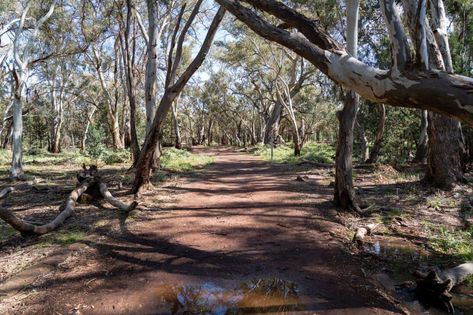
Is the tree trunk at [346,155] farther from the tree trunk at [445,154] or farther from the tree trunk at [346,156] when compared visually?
the tree trunk at [445,154]

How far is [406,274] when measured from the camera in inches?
180

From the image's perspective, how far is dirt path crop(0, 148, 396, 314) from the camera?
12.8 ft

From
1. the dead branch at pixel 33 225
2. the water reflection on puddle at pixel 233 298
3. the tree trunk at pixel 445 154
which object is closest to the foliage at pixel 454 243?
the water reflection on puddle at pixel 233 298

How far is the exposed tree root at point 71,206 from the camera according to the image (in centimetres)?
540

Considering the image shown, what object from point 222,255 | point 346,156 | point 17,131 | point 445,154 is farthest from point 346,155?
point 17,131

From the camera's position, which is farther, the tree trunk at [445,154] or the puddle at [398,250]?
the tree trunk at [445,154]

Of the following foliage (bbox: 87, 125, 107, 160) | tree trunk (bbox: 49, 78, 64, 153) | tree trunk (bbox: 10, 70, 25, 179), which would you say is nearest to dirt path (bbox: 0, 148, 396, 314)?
tree trunk (bbox: 10, 70, 25, 179)

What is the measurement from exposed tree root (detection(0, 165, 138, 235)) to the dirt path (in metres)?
0.86

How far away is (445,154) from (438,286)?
596 centimetres

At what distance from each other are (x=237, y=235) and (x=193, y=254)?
1.08 metres

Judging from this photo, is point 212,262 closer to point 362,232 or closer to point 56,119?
point 362,232

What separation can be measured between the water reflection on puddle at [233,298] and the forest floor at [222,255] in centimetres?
1

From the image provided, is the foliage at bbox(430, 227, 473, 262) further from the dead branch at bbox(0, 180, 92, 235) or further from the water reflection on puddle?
the dead branch at bbox(0, 180, 92, 235)

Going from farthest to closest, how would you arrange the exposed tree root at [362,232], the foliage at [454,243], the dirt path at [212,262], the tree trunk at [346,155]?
the tree trunk at [346,155]
the exposed tree root at [362,232]
the foliage at [454,243]
the dirt path at [212,262]
